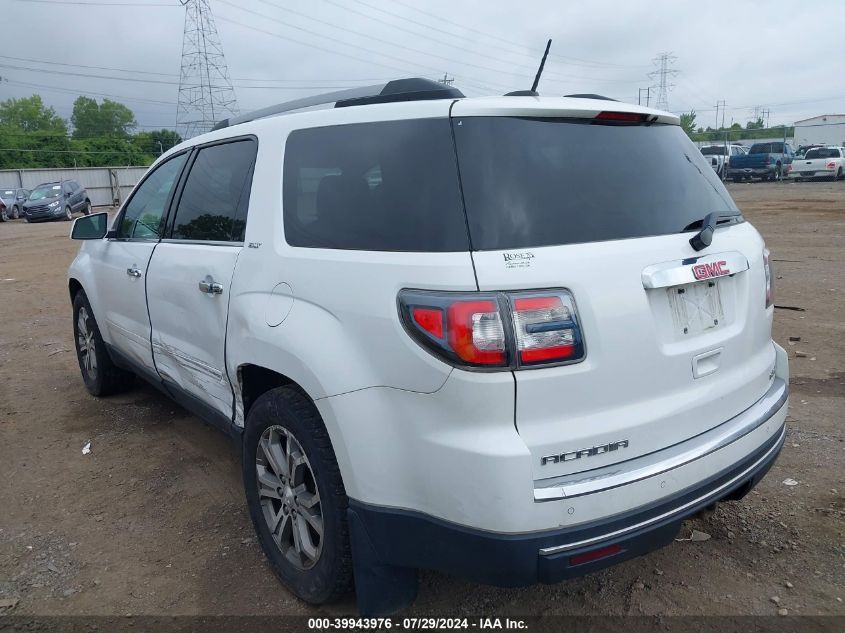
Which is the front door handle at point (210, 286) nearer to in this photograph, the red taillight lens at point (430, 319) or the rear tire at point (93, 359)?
the red taillight lens at point (430, 319)

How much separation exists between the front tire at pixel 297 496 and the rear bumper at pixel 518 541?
152 millimetres

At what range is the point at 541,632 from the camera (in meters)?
2.55

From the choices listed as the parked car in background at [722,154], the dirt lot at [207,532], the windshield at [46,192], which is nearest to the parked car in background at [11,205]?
the windshield at [46,192]

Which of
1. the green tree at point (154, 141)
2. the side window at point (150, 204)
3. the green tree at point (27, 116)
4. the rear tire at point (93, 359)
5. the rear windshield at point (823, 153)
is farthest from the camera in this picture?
the green tree at point (27, 116)

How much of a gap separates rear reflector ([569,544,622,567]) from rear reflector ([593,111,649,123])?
4.79ft

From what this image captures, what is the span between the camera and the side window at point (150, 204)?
3943mm

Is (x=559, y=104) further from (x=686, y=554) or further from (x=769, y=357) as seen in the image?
(x=686, y=554)

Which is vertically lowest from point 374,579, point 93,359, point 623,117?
point 374,579

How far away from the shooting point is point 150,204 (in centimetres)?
418

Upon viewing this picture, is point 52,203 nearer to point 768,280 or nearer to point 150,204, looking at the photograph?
point 150,204

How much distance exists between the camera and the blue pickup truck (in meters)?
31.6

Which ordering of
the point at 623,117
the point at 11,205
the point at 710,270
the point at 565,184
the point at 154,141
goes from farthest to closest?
the point at 154,141, the point at 11,205, the point at 623,117, the point at 710,270, the point at 565,184

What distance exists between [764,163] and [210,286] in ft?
111

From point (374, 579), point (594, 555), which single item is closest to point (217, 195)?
point (374, 579)
